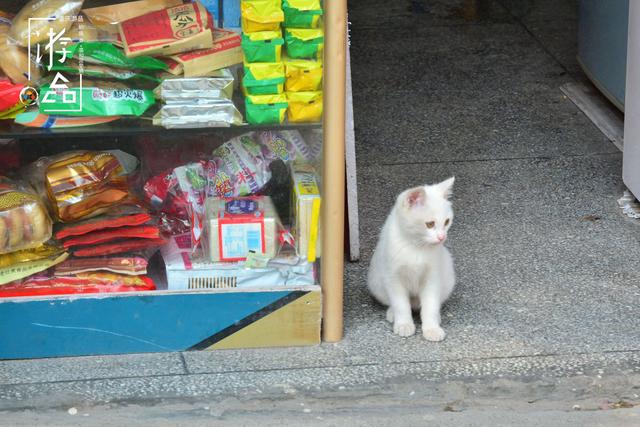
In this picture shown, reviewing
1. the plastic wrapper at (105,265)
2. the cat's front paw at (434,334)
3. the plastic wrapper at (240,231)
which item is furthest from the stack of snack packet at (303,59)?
the cat's front paw at (434,334)

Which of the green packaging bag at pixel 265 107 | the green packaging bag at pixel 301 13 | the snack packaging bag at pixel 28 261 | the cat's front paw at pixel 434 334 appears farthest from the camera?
the cat's front paw at pixel 434 334

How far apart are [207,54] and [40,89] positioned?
55 cm

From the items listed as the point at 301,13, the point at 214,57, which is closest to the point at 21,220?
the point at 214,57

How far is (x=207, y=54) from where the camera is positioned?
3.50 m

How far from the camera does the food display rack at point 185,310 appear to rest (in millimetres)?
3520

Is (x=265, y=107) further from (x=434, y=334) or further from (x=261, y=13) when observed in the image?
(x=434, y=334)

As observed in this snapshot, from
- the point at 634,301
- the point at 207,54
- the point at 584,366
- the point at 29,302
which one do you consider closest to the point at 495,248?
the point at 634,301

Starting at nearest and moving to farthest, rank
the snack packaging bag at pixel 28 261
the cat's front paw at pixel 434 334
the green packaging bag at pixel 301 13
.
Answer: the green packaging bag at pixel 301 13 < the snack packaging bag at pixel 28 261 < the cat's front paw at pixel 434 334

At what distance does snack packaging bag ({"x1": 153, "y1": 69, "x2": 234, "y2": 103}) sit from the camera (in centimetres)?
350

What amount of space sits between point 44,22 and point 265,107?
2.50 feet

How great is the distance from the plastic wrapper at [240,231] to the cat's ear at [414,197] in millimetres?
453

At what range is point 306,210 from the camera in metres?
3.64

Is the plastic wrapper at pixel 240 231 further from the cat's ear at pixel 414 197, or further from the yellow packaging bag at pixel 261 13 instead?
the yellow packaging bag at pixel 261 13

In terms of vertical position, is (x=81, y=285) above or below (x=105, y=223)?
below
